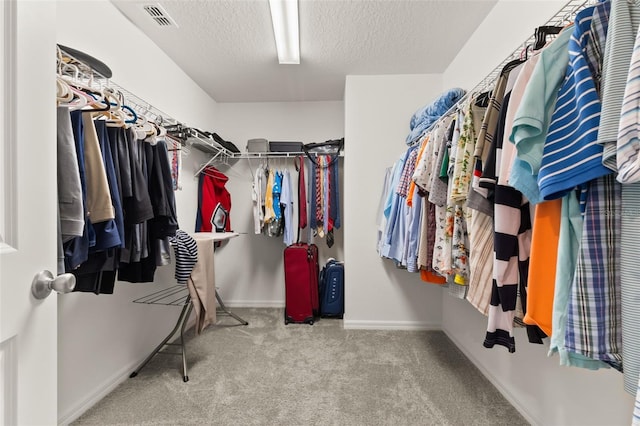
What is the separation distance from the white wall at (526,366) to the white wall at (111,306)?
7.69 ft

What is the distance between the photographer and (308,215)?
2.75 m

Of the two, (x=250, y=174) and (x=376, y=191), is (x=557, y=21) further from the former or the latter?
(x=250, y=174)

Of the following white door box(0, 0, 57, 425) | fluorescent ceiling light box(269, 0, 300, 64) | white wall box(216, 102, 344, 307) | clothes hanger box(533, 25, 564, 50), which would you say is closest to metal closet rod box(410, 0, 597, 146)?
clothes hanger box(533, 25, 564, 50)

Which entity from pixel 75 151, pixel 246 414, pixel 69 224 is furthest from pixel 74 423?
pixel 75 151

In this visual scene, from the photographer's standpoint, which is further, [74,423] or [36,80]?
[74,423]

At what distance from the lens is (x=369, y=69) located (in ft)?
7.82

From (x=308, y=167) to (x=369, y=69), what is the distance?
1.13m

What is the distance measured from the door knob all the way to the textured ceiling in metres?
1.81

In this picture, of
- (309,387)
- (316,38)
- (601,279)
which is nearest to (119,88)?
(316,38)

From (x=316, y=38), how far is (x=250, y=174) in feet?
5.33

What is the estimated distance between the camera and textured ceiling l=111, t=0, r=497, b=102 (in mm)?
1666

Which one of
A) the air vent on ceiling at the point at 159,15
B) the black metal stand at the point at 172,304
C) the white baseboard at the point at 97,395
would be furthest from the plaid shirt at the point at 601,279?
the air vent on ceiling at the point at 159,15

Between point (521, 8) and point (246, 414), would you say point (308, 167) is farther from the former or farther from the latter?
point (246, 414)

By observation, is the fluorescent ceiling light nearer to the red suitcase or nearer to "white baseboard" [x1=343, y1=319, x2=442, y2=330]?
the red suitcase
